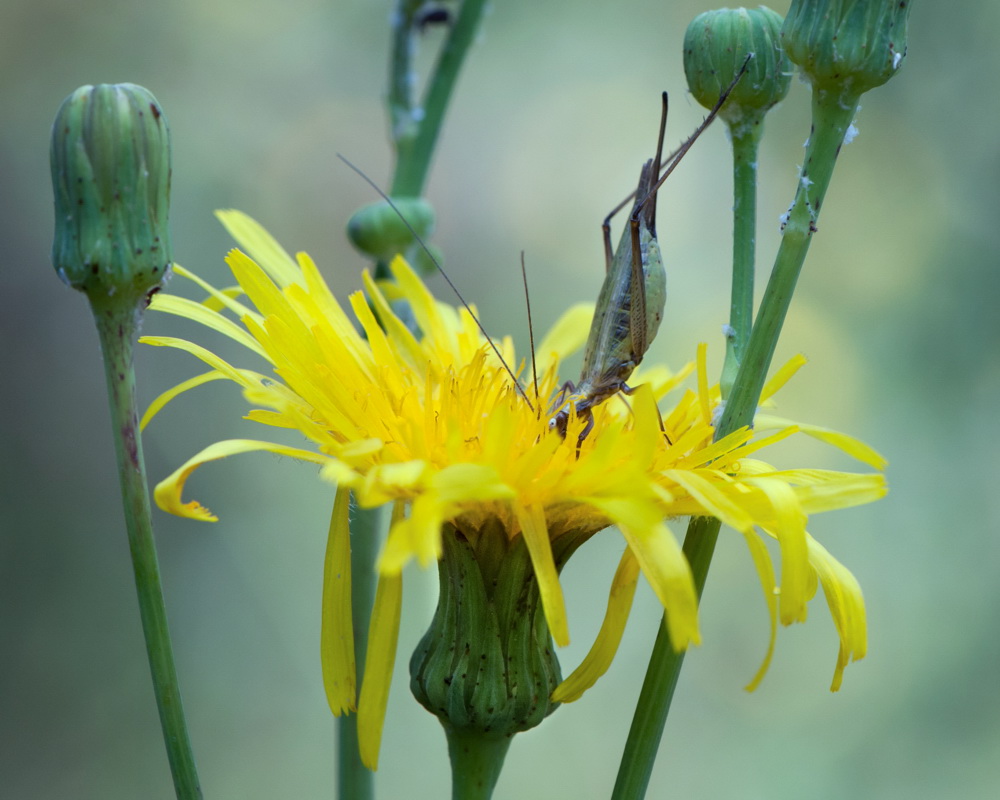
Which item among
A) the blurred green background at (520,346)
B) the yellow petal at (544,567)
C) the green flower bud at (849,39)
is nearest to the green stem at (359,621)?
the yellow petal at (544,567)

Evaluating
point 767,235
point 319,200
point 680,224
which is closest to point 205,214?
point 319,200

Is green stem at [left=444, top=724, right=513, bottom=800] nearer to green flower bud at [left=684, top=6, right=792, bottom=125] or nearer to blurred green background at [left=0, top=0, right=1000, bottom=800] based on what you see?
green flower bud at [left=684, top=6, right=792, bottom=125]

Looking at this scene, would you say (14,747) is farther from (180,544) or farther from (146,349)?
(146,349)

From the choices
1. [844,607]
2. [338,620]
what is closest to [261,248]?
[338,620]

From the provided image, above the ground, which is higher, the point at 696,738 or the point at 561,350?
the point at 561,350

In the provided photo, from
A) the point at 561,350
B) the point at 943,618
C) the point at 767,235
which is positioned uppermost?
the point at 767,235

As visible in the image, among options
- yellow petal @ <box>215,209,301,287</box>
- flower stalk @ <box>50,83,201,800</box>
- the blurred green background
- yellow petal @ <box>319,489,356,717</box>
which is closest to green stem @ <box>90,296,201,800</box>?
flower stalk @ <box>50,83,201,800</box>

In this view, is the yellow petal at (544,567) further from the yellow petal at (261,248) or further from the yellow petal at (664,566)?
the yellow petal at (261,248)
